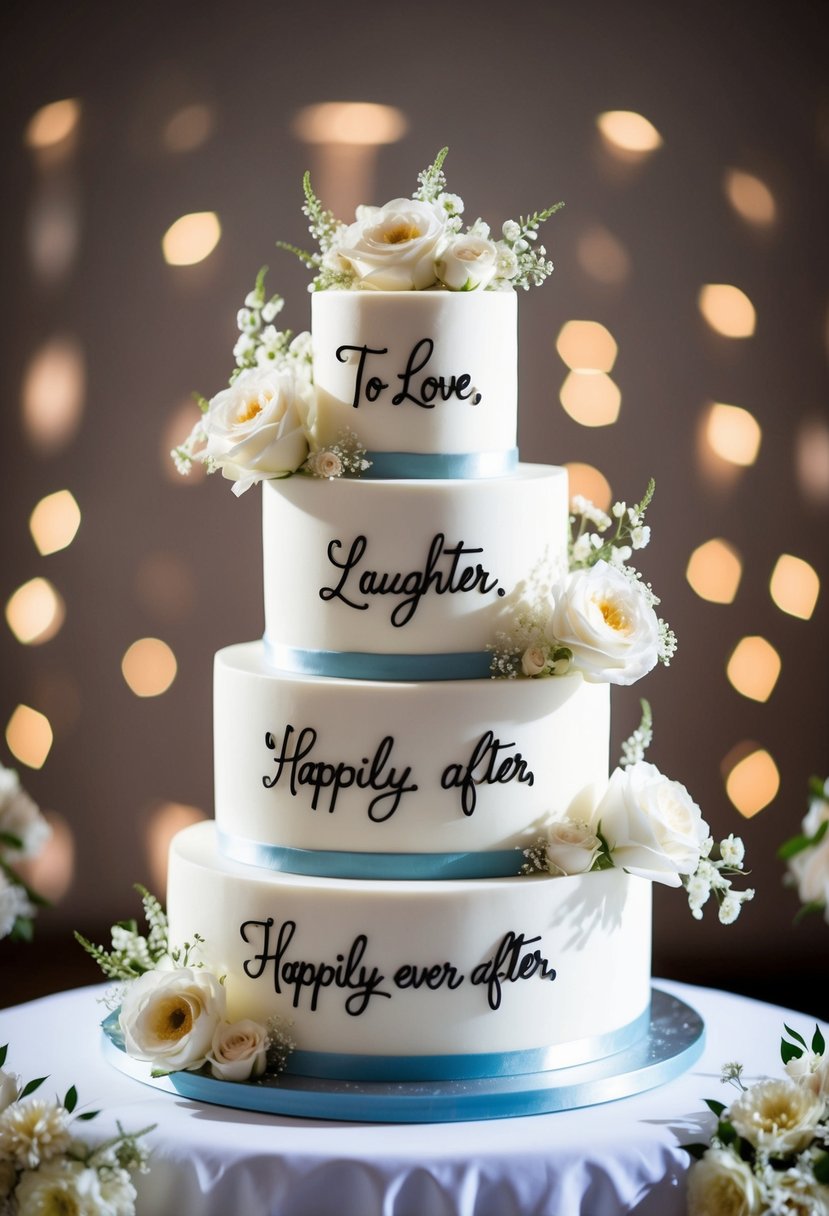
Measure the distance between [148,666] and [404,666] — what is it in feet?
7.55

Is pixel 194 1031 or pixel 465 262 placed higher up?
pixel 465 262

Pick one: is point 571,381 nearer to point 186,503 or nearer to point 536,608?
point 186,503

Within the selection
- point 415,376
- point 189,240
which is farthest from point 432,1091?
point 189,240

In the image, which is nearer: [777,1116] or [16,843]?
[16,843]

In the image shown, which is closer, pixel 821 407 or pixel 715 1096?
pixel 715 1096

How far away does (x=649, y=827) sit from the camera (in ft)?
9.60

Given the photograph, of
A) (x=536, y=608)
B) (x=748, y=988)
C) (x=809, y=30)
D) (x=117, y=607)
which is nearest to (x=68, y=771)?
(x=117, y=607)

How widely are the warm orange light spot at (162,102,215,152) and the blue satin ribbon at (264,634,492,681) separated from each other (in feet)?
8.10

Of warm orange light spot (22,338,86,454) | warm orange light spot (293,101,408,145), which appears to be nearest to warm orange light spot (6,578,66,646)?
warm orange light spot (22,338,86,454)

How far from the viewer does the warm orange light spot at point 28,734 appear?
5.12 meters

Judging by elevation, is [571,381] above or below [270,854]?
above

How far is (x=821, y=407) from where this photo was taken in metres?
4.91

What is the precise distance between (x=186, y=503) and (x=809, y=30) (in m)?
2.37

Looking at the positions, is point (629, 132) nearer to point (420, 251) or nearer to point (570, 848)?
point (420, 251)
